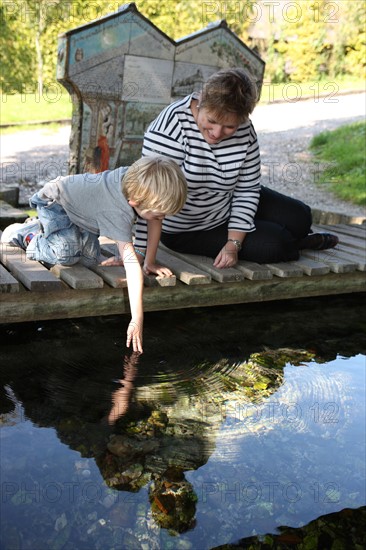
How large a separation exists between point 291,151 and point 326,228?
6.80m

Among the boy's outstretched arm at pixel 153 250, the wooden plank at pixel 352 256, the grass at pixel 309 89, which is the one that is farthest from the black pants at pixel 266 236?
the grass at pixel 309 89

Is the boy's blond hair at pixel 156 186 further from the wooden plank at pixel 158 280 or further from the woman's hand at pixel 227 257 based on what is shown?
the woman's hand at pixel 227 257

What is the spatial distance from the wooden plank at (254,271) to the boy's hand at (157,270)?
1.64 feet

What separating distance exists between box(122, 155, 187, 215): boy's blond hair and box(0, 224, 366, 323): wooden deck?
22.7 inches

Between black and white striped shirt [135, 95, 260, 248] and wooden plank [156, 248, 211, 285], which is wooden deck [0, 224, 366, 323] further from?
black and white striped shirt [135, 95, 260, 248]

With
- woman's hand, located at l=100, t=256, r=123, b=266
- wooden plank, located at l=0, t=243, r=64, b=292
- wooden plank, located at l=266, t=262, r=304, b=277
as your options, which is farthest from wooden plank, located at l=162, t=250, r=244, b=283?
wooden plank, located at l=0, t=243, r=64, b=292

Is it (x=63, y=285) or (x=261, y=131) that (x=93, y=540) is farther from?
(x=261, y=131)

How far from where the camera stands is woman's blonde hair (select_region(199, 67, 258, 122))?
310 centimetres

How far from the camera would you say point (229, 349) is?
346 centimetres

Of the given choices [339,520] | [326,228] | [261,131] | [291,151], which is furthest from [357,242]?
[261,131]

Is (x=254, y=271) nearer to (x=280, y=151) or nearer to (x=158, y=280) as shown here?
(x=158, y=280)

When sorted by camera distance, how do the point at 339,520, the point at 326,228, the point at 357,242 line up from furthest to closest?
1. the point at 326,228
2. the point at 357,242
3. the point at 339,520

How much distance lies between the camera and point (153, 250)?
3.49 metres

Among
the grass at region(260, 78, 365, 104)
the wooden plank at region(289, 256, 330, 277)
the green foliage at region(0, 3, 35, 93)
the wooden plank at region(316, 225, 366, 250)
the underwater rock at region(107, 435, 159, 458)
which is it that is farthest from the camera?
the grass at region(260, 78, 365, 104)
